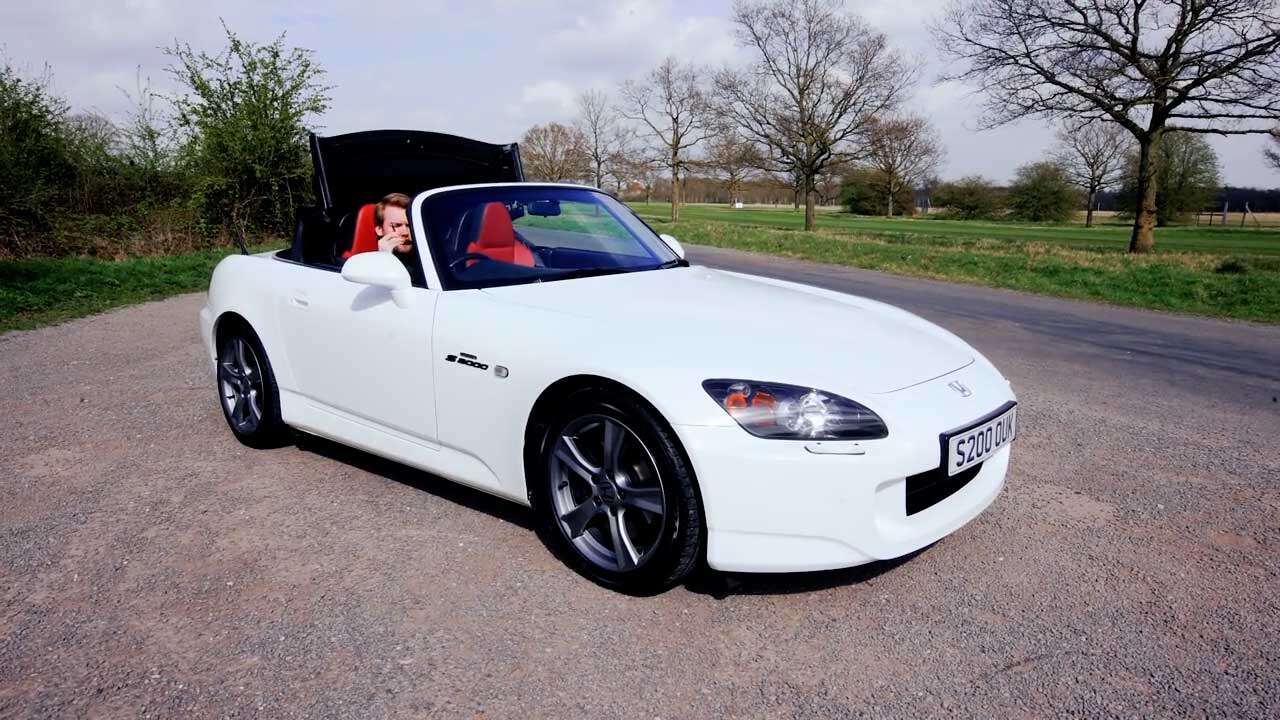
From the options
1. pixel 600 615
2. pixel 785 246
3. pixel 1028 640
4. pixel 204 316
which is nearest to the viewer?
pixel 1028 640

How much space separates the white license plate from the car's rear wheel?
335 cm

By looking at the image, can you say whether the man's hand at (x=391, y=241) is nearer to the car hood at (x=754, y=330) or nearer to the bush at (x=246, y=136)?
the car hood at (x=754, y=330)

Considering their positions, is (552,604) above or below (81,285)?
below

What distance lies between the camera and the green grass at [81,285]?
10008 millimetres

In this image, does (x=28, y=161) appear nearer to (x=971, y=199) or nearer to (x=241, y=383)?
(x=241, y=383)

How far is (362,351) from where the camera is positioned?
3795 millimetres

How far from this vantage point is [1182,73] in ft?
65.9

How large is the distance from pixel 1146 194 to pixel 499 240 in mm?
23391

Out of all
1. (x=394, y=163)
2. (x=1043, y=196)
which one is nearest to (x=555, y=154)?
(x=1043, y=196)

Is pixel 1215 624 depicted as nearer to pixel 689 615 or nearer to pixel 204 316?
pixel 689 615

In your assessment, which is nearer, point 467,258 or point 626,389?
point 626,389

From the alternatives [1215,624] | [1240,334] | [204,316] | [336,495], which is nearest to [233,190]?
[204,316]

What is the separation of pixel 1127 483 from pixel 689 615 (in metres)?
2.63

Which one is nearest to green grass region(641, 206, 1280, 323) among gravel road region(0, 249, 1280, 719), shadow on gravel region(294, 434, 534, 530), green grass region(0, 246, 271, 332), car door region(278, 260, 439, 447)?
gravel road region(0, 249, 1280, 719)
